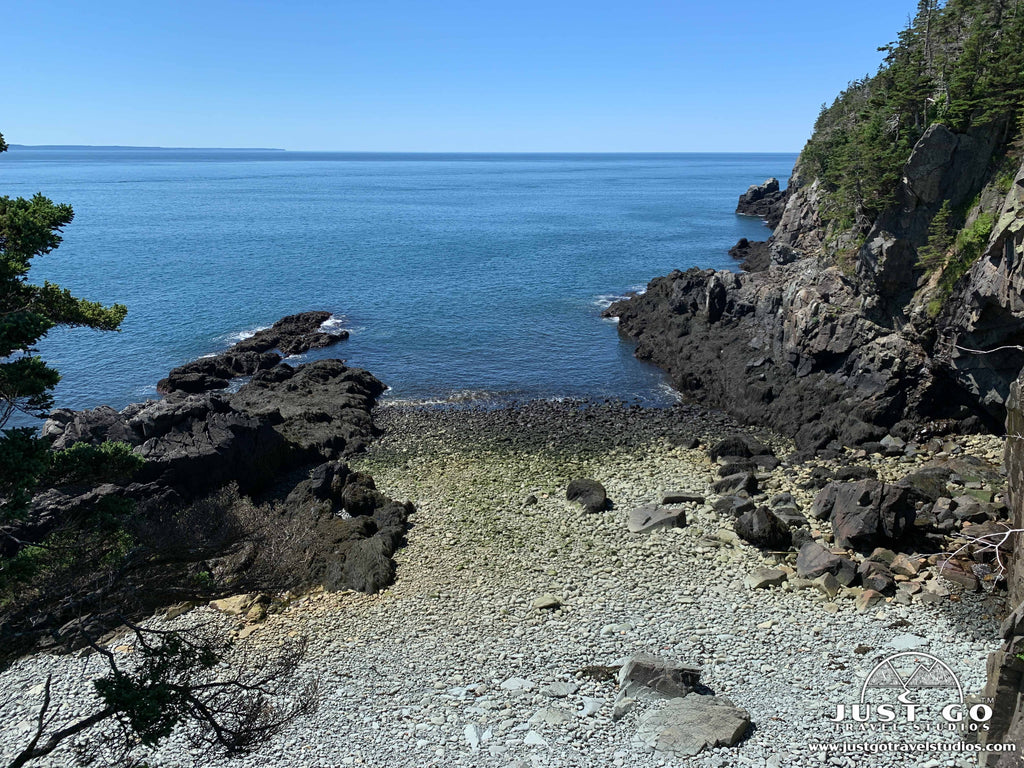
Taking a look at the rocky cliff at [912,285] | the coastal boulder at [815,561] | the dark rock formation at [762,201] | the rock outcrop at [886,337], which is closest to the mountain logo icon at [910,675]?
the coastal boulder at [815,561]

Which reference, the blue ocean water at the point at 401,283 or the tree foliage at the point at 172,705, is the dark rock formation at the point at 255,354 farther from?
the tree foliage at the point at 172,705

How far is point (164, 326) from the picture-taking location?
219 feet

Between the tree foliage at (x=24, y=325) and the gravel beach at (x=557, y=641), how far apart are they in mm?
9132

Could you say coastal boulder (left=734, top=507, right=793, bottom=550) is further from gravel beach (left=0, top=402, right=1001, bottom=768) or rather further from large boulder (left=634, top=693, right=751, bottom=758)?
large boulder (left=634, top=693, right=751, bottom=758)

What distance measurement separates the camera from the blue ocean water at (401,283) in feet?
180

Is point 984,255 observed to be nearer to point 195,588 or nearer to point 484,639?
point 484,639

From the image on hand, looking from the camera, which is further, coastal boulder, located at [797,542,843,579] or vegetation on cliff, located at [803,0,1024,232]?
vegetation on cliff, located at [803,0,1024,232]

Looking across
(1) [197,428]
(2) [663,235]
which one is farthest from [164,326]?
(2) [663,235]

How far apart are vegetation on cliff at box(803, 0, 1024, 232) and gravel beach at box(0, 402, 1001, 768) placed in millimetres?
18039

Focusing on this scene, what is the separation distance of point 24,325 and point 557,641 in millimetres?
17523

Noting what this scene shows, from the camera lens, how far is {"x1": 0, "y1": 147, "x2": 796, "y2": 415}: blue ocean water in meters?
54.9

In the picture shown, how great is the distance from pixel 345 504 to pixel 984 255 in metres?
34.1

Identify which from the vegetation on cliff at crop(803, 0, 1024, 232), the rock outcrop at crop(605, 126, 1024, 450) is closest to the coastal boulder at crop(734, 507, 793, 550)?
the rock outcrop at crop(605, 126, 1024, 450)

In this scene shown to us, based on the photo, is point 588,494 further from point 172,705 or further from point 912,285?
point 912,285
